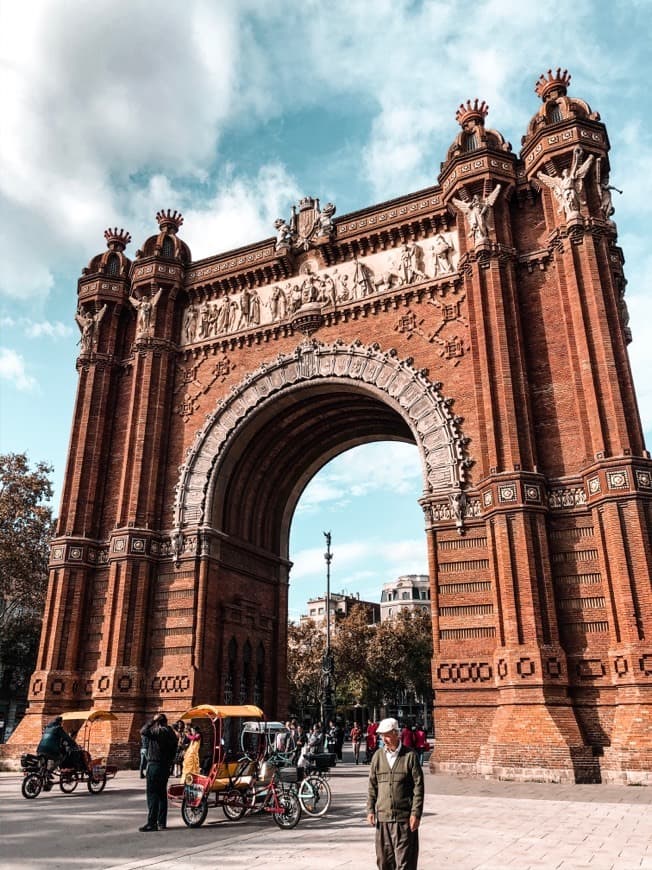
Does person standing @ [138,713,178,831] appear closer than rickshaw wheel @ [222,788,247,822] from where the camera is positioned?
Yes

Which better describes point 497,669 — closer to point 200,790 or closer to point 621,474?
point 621,474

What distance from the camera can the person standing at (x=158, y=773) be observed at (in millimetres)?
9219

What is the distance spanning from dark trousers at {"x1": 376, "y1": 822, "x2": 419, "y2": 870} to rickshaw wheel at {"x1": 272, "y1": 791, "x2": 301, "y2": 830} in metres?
4.38

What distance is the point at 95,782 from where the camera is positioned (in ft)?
43.9

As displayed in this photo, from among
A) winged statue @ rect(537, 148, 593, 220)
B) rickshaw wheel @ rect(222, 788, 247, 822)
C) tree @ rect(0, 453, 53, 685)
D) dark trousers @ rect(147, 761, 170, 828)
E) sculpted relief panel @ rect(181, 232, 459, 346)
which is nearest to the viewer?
dark trousers @ rect(147, 761, 170, 828)

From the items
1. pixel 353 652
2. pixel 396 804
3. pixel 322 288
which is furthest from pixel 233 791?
pixel 353 652

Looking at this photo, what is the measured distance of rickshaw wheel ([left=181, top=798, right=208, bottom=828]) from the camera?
31.1 feet

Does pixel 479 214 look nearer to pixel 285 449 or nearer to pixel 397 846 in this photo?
pixel 285 449

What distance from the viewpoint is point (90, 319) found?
24.7 meters

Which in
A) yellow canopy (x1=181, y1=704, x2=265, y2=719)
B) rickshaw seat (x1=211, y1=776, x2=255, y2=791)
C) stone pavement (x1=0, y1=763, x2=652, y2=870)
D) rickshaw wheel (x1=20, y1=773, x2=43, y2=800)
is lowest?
stone pavement (x1=0, y1=763, x2=652, y2=870)

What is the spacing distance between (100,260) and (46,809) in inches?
765

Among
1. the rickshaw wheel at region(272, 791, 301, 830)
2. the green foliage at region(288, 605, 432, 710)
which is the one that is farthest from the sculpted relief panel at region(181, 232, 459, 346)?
the green foliage at region(288, 605, 432, 710)

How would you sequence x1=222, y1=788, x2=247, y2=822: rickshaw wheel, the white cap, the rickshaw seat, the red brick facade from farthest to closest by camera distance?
1. the red brick facade
2. the rickshaw seat
3. x1=222, y1=788, x2=247, y2=822: rickshaw wheel
4. the white cap

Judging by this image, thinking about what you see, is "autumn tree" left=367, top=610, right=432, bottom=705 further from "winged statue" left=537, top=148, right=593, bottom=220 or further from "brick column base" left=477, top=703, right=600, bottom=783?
"winged statue" left=537, top=148, right=593, bottom=220
